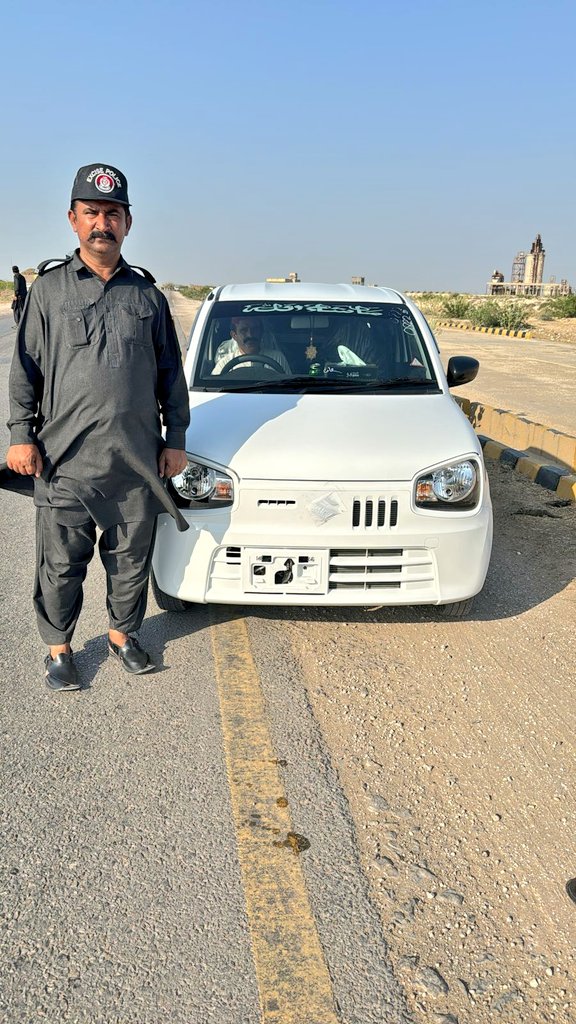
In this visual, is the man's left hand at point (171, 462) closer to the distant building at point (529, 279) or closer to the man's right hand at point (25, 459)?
the man's right hand at point (25, 459)

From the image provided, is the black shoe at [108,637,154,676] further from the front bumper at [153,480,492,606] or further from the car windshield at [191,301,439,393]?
the car windshield at [191,301,439,393]

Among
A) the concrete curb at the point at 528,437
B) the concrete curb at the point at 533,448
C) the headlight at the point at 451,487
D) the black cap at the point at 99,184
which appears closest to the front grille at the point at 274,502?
the headlight at the point at 451,487

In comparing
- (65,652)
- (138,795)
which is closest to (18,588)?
(65,652)

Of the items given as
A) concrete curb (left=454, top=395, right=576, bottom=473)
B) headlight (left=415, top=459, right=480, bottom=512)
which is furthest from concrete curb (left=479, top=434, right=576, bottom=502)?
headlight (left=415, top=459, right=480, bottom=512)

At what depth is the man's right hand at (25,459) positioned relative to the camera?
345 cm

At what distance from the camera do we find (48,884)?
248 centimetres

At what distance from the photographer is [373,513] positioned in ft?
12.9

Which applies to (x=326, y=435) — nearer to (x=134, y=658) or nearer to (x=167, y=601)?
(x=167, y=601)

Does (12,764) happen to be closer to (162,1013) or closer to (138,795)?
(138,795)

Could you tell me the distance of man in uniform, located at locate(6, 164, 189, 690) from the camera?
336 cm

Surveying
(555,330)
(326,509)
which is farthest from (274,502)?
(555,330)

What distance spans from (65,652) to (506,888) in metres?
2.08

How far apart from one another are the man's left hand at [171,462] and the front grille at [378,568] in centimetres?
78

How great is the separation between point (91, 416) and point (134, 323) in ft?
1.31
